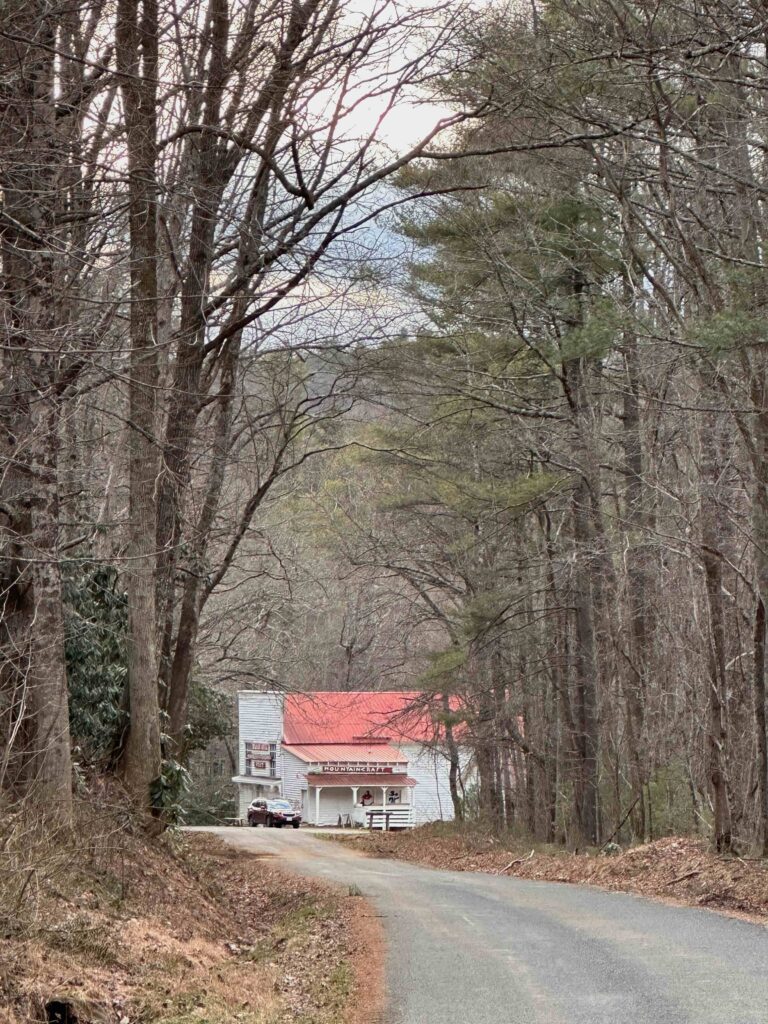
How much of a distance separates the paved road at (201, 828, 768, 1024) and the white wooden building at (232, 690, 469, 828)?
34.2 meters

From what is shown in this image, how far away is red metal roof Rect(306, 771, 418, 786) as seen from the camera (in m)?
50.1

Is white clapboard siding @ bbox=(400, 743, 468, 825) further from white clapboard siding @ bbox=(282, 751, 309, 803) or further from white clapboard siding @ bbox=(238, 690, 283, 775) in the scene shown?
white clapboard siding @ bbox=(238, 690, 283, 775)

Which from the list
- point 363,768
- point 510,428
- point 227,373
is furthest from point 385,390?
point 363,768

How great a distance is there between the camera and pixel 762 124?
13.1 m

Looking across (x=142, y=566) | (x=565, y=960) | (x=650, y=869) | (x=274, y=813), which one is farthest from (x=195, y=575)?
(x=274, y=813)

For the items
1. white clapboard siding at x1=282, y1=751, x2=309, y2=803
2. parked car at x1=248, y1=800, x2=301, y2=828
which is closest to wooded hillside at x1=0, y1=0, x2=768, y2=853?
parked car at x1=248, y1=800, x2=301, y2=828

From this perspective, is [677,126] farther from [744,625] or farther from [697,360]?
[744,625]

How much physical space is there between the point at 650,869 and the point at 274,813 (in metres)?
32.4

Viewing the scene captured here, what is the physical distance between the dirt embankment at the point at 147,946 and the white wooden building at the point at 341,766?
35.1 meters

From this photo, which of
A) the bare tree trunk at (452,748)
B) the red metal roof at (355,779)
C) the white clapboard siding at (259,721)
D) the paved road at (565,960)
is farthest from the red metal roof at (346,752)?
the paved road at (565,960)

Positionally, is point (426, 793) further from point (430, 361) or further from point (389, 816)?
point (430, 361)

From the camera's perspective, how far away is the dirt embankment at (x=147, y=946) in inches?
274

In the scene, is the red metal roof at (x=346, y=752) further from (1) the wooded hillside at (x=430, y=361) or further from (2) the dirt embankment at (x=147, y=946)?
(2) the dirt embankment at (x=147, y=946)

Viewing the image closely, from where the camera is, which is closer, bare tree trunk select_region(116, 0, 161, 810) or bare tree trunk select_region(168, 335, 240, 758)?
bare tree trunk select_region(116, 0, 161, 810)
